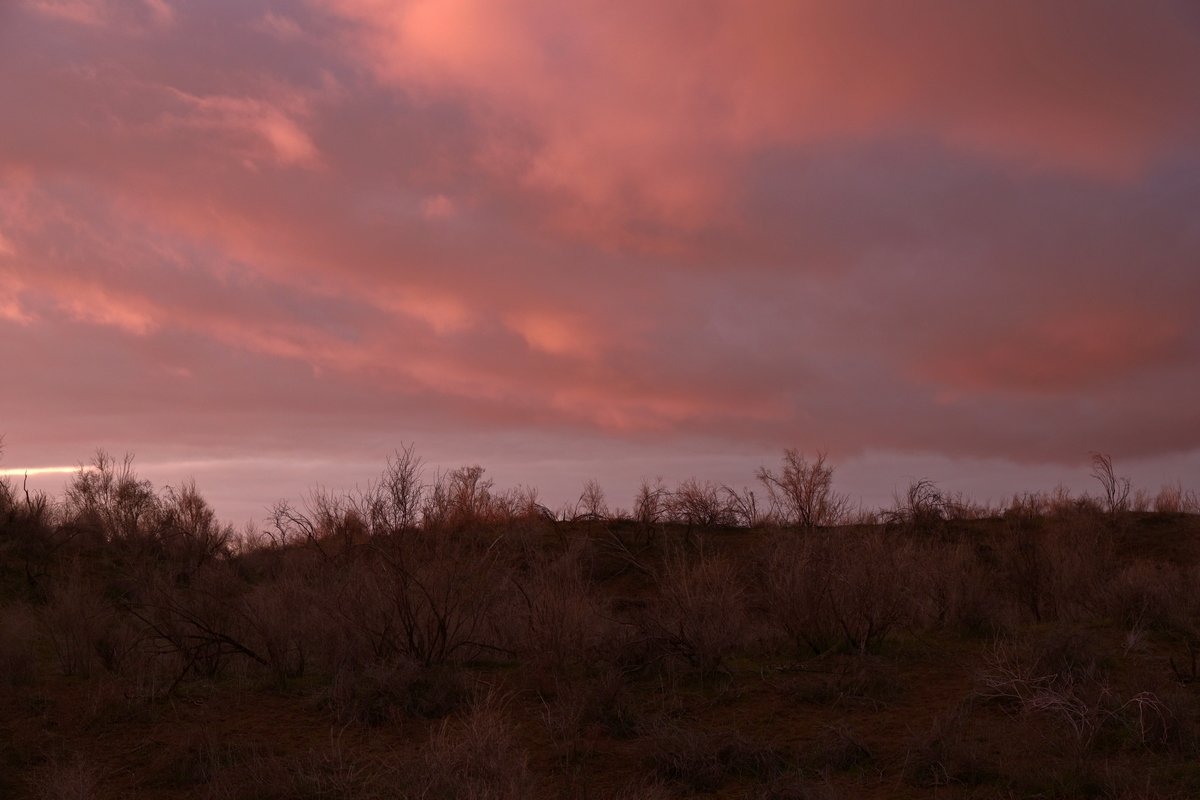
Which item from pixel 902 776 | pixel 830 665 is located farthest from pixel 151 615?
pixel 902 776

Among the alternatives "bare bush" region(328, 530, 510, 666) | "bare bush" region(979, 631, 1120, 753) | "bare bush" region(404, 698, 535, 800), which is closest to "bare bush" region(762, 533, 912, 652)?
"bare bush" region(979, 631, 1120, 753)

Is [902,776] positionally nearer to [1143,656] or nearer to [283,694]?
[1143,656]

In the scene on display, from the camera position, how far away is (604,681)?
32.1ft

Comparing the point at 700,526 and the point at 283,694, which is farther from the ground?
the point at 700,526

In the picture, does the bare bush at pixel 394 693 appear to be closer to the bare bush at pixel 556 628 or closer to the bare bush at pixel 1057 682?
the bare bush at pixel 556 628

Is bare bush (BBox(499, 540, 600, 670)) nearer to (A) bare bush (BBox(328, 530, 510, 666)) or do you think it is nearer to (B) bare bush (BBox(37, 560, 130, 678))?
(A) bare bush (BBox(328, 530, 510, 666))

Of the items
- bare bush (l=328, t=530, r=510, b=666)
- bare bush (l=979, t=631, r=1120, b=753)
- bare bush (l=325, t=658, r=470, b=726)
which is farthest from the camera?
bare bush (l=328, t=530, r=510, b=666)

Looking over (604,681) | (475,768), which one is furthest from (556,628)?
(475,768)

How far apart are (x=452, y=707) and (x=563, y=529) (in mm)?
15708

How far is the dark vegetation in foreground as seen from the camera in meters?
7.89

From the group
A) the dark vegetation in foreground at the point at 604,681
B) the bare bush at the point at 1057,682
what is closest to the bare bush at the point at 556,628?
the dark vegetation in foreground at the point at 604,681

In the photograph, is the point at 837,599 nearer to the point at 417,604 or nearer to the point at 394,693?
the point at 417,604

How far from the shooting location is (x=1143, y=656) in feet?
35.3

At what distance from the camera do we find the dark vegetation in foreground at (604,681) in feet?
25.9
